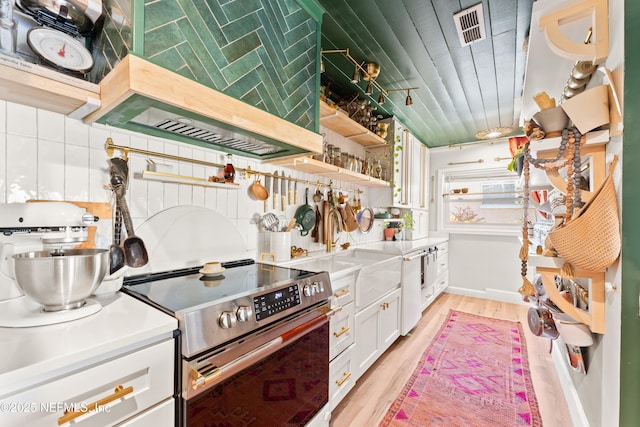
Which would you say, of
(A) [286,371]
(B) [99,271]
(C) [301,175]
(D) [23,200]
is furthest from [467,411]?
(D) [23,200]

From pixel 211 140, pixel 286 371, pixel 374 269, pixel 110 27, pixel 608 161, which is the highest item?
pixel 110 27

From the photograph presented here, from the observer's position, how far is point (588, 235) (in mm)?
917

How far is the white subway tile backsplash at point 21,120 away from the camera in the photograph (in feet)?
3.16

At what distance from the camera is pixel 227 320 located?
35.9 inches

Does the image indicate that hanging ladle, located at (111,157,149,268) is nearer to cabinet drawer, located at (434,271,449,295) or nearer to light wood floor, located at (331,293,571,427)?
light wood floor, located at (331,293,571,427)

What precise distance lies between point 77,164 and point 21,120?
0.68 ft

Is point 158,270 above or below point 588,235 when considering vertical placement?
below

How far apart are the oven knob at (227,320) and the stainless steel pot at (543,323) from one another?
61.7 inches

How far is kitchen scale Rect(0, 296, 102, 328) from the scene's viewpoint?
74cm

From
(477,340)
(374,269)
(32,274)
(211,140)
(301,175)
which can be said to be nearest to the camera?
(32,274)

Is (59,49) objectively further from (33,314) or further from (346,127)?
(346,127)

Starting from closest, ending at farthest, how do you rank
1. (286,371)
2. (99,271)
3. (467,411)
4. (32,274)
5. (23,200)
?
1. (32,274)
2. (99,271)
3. (23,200)
4. (286,371)
5. (467,411)

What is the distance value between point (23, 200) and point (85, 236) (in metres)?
0.29

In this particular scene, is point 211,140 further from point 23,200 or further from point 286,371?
point 286,371
